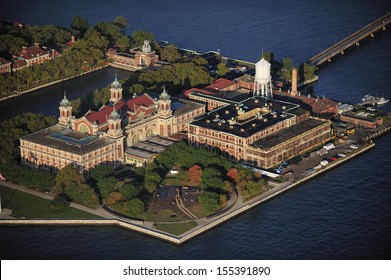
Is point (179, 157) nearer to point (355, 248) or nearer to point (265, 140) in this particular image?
point (265, 140)

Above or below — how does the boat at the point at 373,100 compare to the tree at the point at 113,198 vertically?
above

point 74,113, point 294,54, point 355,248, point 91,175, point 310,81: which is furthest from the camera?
point 294,54

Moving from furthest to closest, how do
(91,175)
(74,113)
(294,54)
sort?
(294,54) < (74,113) < (91,175)

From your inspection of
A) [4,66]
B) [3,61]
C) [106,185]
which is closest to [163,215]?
[106,185]

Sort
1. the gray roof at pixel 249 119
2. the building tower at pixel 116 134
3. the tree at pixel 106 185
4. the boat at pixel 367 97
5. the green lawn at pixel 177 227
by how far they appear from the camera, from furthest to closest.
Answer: the boat at pixel 367 97
the gray roof at pixel 249 119
the building tower at pixel 116 134
the tree at pixel 106 185
the green lawn at pixel 177 227

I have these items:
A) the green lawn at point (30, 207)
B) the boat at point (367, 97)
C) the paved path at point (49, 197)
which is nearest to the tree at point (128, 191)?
the paved path at point (49, 197)

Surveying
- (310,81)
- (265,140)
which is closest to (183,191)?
(265,140)

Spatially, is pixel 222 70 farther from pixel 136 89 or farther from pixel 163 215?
pixel 163 215

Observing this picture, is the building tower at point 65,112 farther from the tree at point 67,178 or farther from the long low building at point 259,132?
the long low building at point 259,132
